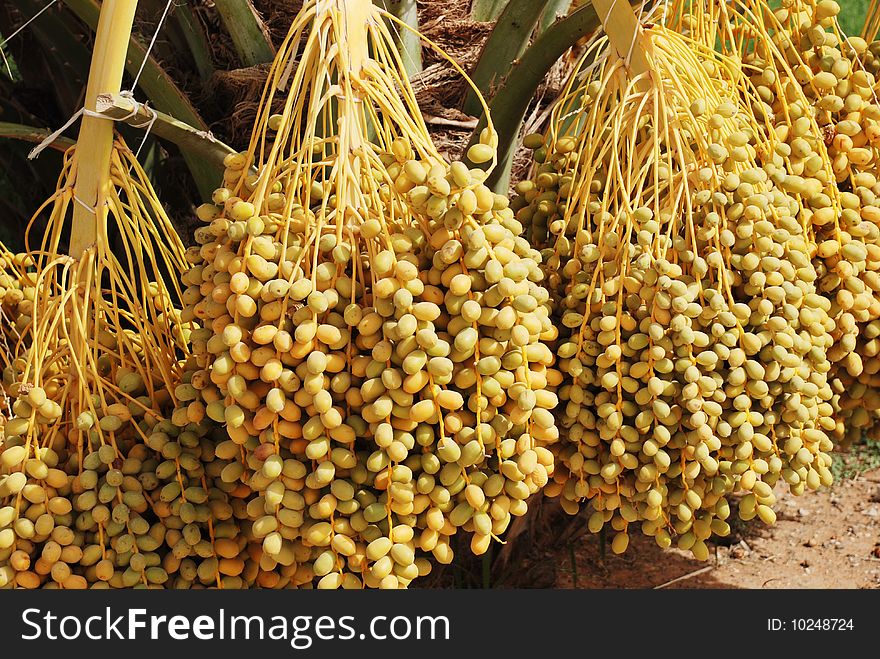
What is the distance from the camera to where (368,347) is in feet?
3.68

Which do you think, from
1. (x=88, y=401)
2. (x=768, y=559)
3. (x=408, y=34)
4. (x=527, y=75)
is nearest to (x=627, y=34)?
(x=527, y=75)

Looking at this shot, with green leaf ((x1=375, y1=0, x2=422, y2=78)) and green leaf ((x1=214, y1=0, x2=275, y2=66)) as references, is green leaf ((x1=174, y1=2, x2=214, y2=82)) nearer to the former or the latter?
green leaf ((x1=214, y1=0, x2=275, y2=66))

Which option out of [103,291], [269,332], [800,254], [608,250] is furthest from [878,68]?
[103,291]

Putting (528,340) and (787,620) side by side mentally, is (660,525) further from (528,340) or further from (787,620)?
(528,340)

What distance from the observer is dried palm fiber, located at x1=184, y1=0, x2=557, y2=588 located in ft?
3.59

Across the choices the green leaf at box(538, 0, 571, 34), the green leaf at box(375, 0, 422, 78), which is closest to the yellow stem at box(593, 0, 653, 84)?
the green leaf at box(375, 0, 422, 78)

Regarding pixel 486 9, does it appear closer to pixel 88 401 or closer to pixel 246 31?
pixel 246 31

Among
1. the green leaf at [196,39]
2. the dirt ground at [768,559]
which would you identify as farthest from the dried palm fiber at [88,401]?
the dirt ground at [768,559]

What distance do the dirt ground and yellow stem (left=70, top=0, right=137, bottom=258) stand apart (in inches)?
70.9

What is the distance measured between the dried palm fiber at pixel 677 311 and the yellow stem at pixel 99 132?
641 millimetres

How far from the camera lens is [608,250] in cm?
131

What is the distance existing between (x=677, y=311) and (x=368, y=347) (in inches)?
16.4

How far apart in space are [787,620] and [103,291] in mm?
1129

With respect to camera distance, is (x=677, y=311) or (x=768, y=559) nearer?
(x=677, y=311)
